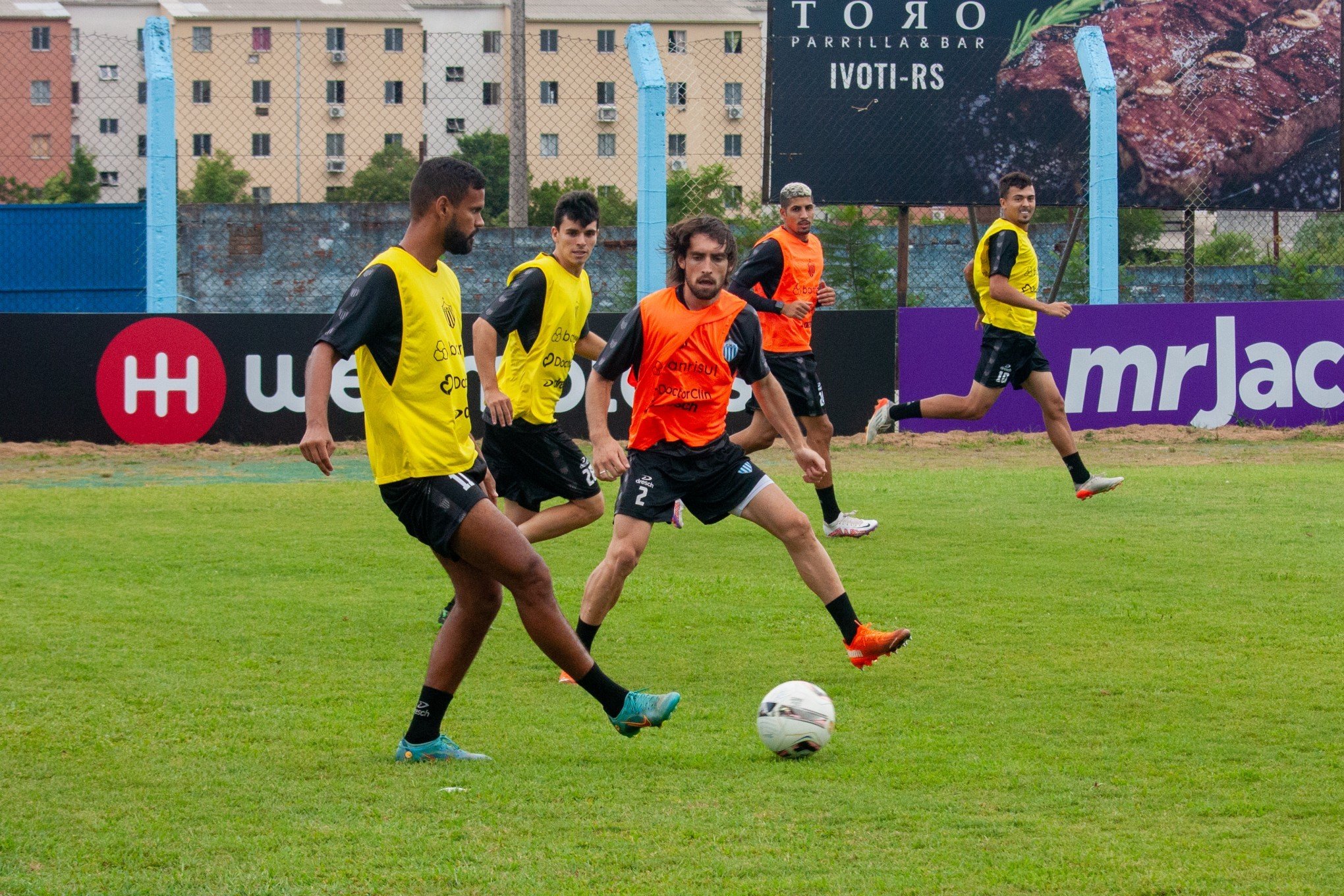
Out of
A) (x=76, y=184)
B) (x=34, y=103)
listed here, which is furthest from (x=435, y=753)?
(x=76, y=184)

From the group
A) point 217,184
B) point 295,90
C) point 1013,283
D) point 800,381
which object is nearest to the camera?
point 800,381

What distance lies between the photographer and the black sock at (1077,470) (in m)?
10.5

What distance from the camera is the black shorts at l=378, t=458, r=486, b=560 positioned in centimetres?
453

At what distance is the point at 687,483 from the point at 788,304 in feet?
12.4


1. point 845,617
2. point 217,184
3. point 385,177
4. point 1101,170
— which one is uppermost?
point 385,177

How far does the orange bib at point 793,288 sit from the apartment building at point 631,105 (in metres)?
5.95

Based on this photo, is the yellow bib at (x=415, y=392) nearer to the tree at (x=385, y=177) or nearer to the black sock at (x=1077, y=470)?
the black sock at (x=1077, y=470)

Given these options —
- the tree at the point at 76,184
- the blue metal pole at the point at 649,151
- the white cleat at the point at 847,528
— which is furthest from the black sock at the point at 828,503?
the tree at the point at 76,184

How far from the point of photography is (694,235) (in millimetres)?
5762

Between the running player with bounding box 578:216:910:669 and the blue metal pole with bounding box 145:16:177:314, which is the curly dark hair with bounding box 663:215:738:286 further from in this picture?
the blue metal pole with bounding box 145:16:177:314

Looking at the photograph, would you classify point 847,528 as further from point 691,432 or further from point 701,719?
point 701,719

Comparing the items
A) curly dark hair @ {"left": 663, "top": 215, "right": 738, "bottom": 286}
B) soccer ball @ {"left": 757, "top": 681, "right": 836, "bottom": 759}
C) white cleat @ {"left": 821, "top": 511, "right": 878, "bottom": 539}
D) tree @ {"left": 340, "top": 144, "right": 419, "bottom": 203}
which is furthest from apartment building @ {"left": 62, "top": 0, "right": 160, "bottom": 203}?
tree @ {"left": 340, "top": 144, "right": 419, "bottom": 203}

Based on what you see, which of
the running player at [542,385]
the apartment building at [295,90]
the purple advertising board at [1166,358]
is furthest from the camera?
the apartment building at [295,90]

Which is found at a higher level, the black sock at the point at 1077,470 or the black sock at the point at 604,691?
the black sock at the point at 1077,470
